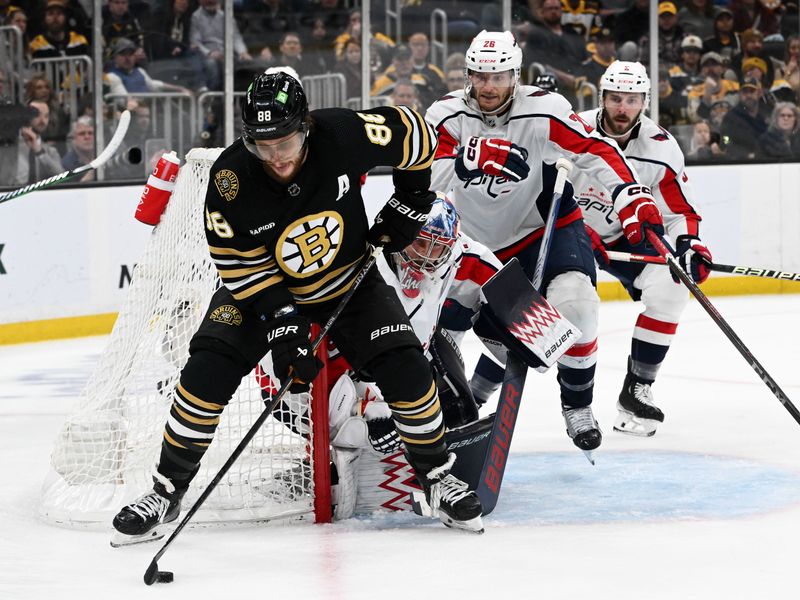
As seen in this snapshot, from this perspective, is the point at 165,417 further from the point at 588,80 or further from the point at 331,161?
the point at 588,80

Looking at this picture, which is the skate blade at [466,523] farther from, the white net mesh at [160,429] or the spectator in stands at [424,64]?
the spectator in stands at [424,64]

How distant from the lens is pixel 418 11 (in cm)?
749

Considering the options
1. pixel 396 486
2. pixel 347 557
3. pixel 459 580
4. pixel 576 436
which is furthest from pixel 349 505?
pixel 576 436

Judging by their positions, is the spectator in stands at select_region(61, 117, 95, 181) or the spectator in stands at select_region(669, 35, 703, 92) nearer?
the spectator in stands at select_region(61, 117, 95, 181)

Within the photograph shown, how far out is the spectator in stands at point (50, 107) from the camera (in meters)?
6.51

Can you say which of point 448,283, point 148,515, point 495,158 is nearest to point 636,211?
point 495,158

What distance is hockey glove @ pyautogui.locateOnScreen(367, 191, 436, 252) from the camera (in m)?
3.03

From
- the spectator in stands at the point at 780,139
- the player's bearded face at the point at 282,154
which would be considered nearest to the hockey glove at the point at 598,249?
the player's bearded face at the point at 282,154

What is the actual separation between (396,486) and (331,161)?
0.81 metres

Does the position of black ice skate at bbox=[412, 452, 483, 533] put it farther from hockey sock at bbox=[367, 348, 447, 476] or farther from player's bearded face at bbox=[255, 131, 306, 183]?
player's bearded face at bbox=[255, 131, 306, 183]

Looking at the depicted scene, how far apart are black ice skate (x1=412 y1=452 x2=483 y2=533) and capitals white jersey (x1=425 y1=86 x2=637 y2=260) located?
3.32 feet

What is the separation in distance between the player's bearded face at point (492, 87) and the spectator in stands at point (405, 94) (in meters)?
3.72

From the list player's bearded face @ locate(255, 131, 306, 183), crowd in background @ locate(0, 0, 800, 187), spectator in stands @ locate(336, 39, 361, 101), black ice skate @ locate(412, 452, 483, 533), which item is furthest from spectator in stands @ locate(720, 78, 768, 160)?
player's bearded face @ locate(255, 131, 306, 183)

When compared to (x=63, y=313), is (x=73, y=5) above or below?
above
